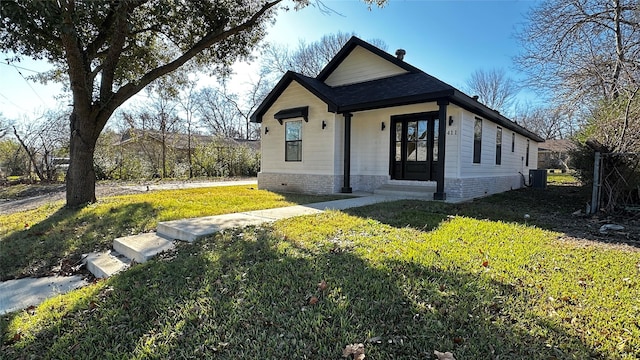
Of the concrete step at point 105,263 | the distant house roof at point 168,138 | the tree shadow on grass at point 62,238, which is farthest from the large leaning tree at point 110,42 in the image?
the distant house roof at point 168,138

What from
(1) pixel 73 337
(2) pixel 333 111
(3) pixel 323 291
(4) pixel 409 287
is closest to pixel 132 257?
(1) pixel 73 337

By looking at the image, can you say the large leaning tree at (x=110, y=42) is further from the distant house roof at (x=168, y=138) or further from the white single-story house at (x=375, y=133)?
the distant house roof at (x=168, y=138)

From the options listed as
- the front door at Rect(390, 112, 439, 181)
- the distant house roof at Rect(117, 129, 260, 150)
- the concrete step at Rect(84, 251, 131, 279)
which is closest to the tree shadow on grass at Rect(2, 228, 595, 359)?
the concrete step at Rect(84, 251, 131, 279)

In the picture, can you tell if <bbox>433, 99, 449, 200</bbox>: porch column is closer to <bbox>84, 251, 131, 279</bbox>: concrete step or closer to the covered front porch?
the covered front porch

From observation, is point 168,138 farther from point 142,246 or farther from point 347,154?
point 142,246

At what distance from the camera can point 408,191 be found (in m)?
9.36

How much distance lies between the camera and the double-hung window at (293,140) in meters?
11.0

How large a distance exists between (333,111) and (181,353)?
27.0 feet

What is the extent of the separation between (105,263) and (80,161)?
14.9ft

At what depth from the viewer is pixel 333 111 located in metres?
9.62

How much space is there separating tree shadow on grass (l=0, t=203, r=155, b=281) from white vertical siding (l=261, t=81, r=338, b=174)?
17.0 feet

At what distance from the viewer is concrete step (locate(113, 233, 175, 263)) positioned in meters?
4.26

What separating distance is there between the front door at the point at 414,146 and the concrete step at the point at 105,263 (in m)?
7.86

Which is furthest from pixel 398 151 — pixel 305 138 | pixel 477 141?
pixel 305 138
